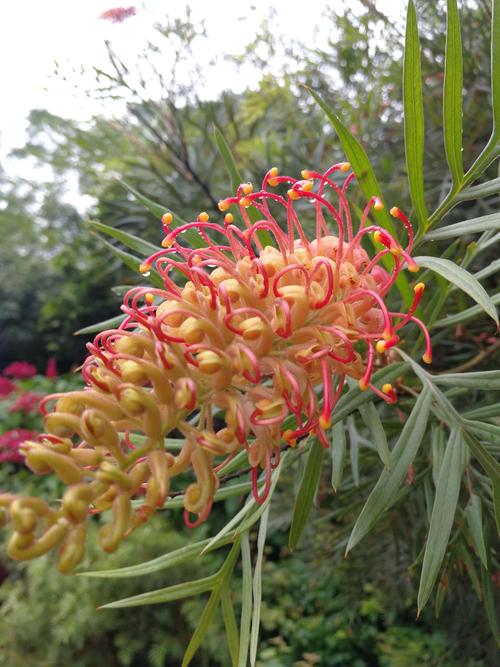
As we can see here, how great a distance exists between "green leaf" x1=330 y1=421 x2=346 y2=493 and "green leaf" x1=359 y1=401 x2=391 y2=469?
0.05 metres

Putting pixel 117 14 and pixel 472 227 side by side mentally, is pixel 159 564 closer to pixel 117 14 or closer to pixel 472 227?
pixel 472 227

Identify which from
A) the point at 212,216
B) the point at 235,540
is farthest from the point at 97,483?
the point at 212,216

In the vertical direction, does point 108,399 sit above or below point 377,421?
above

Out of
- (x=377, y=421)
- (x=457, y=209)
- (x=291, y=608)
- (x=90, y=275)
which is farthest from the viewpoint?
(x=90, y=275)

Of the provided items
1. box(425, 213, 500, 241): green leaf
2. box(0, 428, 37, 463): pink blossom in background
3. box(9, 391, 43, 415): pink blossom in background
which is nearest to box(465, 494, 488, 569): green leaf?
box(425, 213, 500, 241): green leaf

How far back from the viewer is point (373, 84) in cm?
139

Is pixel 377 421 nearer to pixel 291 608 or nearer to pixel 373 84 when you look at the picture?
pixel 373 84

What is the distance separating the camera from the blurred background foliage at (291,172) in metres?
1.14

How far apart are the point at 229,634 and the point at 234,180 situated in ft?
1.61

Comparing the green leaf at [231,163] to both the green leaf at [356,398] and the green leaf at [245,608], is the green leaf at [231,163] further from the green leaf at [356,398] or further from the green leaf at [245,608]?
the green leaf at [245,608]

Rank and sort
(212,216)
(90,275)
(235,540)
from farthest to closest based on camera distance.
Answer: (90,275)
(212,216)
(235,540)

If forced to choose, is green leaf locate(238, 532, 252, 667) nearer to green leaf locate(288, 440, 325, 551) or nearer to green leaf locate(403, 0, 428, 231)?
green leaf locate(288, 440, 325, 551)

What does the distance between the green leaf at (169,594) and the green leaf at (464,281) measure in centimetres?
37

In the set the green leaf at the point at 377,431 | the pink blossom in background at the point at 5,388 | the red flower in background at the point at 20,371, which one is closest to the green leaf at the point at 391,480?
the green leaf at the point at 377,431
